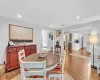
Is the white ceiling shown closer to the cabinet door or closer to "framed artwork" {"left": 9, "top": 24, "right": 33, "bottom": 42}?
"framed artwork" {"left": 9, "top": 24, "right": 33, "bottom": 42}

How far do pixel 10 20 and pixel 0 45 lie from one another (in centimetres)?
124

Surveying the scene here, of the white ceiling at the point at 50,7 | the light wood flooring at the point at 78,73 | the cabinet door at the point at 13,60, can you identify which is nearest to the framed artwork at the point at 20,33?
the cabinet door at the point at 13,60

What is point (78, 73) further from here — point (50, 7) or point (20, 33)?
point (20, 33)

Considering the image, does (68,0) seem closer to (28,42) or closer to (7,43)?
(7,43)

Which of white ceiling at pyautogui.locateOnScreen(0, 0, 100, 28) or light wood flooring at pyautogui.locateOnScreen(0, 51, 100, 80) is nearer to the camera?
white ceiling at pyautogui.locateOnScreen(0, 0, 100, 28)

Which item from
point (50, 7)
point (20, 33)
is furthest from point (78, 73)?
point (20, 33)

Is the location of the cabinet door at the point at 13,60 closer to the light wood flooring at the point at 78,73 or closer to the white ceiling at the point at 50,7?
the light wood flooring at the point at 78,73

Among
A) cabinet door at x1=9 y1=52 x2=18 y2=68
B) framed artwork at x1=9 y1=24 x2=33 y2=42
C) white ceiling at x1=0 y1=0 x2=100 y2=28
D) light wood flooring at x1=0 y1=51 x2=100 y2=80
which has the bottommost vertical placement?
light wood flooring at x1=0 y1=51 x2=100 y2=80

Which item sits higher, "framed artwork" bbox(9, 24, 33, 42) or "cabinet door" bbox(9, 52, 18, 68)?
"framed artwork" bbox(9, 24, 33, 42)

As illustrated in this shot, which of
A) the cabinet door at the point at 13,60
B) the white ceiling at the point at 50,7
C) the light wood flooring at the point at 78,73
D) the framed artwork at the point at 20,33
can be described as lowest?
the light wood flooring at the point at 78,73

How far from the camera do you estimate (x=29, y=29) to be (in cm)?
534

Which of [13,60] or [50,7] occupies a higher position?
[50,7]

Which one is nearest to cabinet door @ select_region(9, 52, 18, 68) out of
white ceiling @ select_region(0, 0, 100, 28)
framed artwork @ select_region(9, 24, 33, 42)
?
framed artwork @ select_region(9, 24, 33, 42)

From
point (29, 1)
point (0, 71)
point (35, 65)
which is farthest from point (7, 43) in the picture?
point (35, 65)
